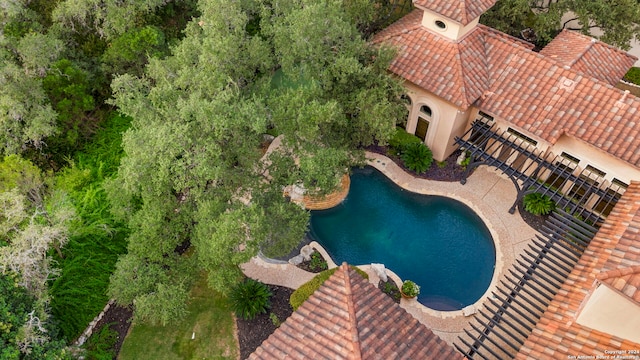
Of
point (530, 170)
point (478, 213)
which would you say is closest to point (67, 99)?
point (478, 213)

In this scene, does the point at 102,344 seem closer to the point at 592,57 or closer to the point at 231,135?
the point at 231,135

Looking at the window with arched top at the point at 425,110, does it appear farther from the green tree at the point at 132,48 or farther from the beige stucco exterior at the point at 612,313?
the green tree at the point at 132,48

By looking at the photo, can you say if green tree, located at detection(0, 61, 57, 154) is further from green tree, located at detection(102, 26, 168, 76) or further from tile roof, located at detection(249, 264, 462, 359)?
tile roof, located at detection(249, 264, 462, 359)

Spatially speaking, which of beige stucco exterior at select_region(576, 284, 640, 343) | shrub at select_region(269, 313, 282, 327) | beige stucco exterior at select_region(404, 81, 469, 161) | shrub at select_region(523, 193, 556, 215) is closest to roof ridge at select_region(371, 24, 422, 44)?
beige stucco exterior at select_region(404, 81, 469, 161)

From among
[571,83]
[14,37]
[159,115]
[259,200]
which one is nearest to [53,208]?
[159,115]

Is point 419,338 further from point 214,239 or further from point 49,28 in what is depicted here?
point 49,28

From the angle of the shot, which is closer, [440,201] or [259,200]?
[259,200]
